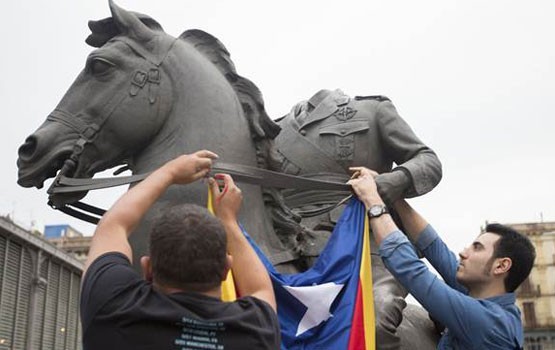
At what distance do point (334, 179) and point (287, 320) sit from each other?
1.75 metres

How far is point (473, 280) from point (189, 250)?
1.62 metres

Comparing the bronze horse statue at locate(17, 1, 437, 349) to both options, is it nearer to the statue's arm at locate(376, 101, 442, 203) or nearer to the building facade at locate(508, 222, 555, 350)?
the statue's arm at locate(376, 101, 442, 203)

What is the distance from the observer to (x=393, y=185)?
3680 millimetres

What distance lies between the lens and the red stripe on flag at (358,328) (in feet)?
9.51

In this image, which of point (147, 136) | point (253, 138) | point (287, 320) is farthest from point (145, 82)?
point (287, 320)

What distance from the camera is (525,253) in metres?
2.99

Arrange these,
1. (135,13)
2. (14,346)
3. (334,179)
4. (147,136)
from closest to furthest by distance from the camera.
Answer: (147,136) < (135,13) < (334,179) < (14,346)

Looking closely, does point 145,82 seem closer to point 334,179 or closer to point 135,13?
point 135,13

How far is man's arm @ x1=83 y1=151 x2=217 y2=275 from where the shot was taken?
6.66 feet

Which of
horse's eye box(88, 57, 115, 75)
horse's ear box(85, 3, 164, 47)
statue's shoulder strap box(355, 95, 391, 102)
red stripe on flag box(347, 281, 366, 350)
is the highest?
horse's ear box(85, 3, 164, 47)

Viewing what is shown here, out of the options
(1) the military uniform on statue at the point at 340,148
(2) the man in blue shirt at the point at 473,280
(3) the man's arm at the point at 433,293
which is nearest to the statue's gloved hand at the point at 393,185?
(1) the military uniform on statue at the point at 340,148

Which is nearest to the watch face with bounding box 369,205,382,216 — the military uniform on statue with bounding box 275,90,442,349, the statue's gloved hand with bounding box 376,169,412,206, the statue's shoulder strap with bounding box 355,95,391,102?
the statue's gloved hand with bounding box 376,169,412,206

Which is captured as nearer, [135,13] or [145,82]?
[145,82]

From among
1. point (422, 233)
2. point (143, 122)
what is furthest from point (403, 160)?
point (143, 122)
